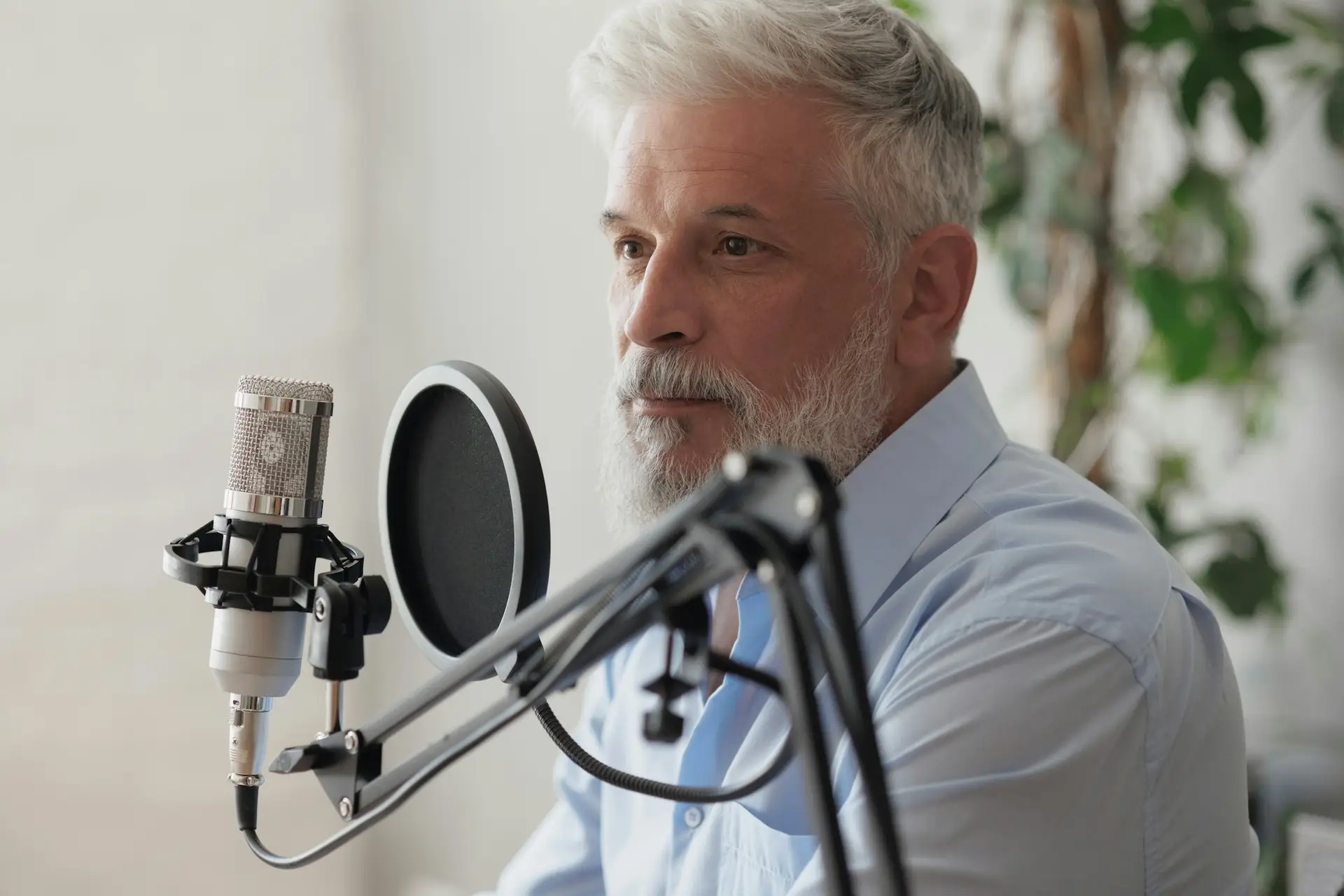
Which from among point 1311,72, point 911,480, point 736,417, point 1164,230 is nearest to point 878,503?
point 911,480

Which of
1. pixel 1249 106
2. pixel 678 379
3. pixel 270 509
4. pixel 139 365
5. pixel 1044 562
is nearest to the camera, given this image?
pixel 270 509

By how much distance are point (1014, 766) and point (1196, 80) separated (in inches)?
50.6

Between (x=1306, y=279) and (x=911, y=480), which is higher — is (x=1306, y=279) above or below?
above

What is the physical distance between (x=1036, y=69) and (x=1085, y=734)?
1602 millimetres

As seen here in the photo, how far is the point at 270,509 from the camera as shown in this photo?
770mm

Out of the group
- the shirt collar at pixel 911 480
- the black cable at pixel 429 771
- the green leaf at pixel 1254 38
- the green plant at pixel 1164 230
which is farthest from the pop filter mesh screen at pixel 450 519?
the green leaf at pixel 1254 38

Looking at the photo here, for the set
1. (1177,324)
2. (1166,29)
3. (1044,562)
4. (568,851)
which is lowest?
(568,851)

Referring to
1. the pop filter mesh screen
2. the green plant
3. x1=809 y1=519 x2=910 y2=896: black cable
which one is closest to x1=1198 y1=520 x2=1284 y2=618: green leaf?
the green plant

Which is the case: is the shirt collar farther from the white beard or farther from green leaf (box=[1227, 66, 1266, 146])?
green leaf (box=[1227, 66, 1266, 146])

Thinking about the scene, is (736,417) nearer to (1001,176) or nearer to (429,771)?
(429,771)

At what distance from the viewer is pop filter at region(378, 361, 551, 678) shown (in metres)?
0.72

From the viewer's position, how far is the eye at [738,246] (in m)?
1.18

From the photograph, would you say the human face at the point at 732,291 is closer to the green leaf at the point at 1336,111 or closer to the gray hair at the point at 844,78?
the gray hair at the point at 844,78

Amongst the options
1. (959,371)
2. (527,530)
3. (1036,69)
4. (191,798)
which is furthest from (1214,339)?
(191,798)
